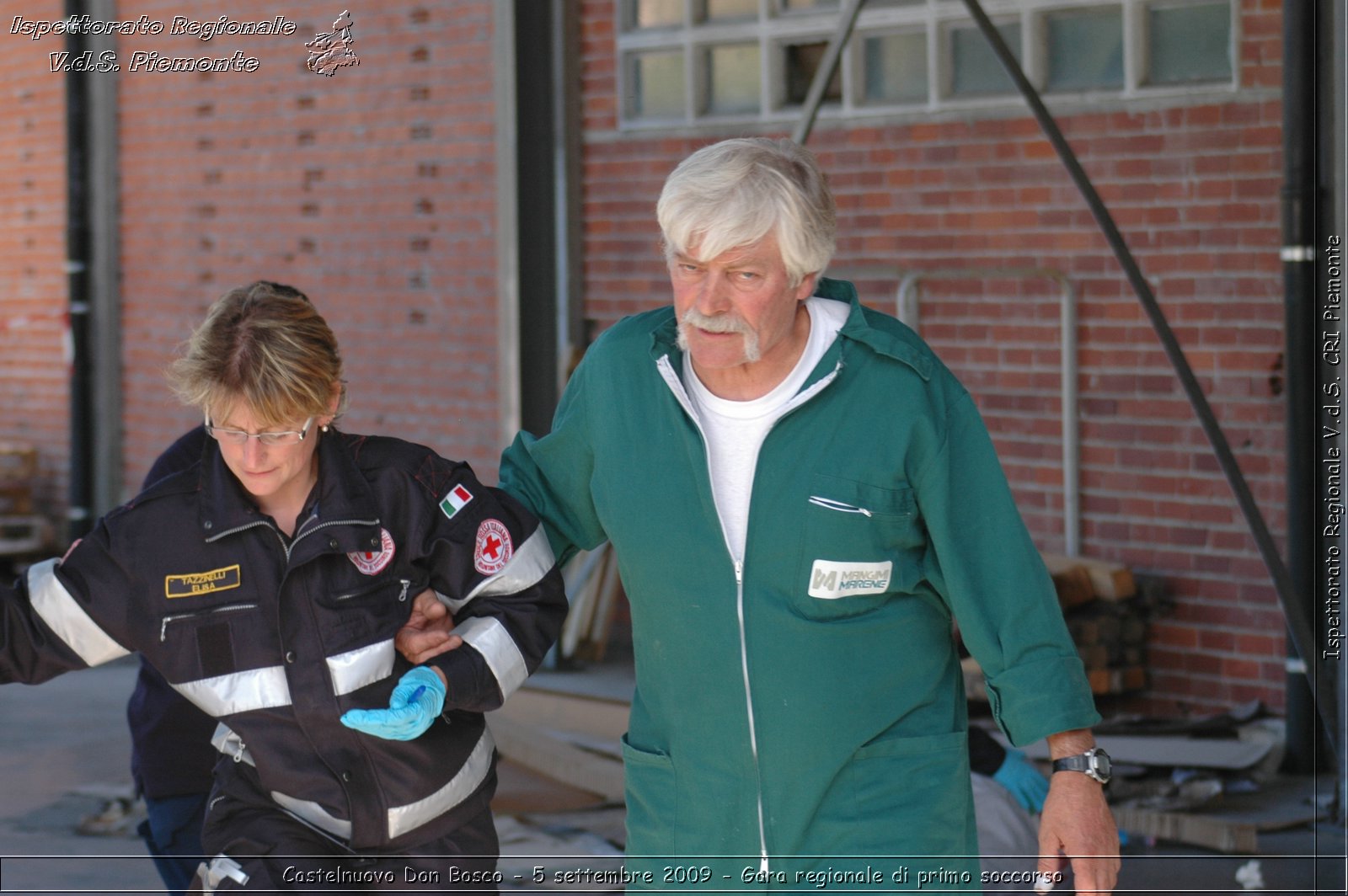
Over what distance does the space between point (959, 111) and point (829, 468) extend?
4.11 metres

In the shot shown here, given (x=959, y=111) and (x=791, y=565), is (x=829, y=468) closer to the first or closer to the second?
(x=791, y=565)

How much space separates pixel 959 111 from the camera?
614cm

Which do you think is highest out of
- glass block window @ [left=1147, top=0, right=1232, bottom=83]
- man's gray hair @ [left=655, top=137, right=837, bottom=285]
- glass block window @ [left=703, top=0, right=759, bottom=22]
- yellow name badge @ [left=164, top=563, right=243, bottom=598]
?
glass block window @ [left=703, top=0, right=759, bottom=22]

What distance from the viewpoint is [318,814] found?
8.54ft

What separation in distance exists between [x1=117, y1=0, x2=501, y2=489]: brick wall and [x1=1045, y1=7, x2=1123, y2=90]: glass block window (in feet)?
9.11

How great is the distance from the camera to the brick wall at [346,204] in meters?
7.62

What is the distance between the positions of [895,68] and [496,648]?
4297 millimetres

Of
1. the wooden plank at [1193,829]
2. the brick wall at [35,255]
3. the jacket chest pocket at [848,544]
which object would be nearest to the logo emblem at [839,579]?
the jacket chest pocket at [848,544]

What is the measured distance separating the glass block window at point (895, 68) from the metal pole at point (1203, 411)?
1.92 m

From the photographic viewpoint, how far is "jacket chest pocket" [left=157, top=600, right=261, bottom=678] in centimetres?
255

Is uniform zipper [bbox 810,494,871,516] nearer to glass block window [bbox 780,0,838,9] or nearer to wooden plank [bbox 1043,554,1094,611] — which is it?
wooden plank [bbox 1043,554,1094,611]

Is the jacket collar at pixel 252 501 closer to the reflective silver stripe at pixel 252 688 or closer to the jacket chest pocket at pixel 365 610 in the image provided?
the jacket chest pocket at pixel 365 610

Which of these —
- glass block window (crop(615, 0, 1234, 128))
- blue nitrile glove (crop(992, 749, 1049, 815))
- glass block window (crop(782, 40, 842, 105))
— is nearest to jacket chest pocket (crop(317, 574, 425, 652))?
blue nitrile glove (crop(992, 749, 1049, 815))

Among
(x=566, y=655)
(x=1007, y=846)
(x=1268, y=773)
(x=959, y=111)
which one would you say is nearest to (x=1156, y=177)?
(x=959, y=111)
